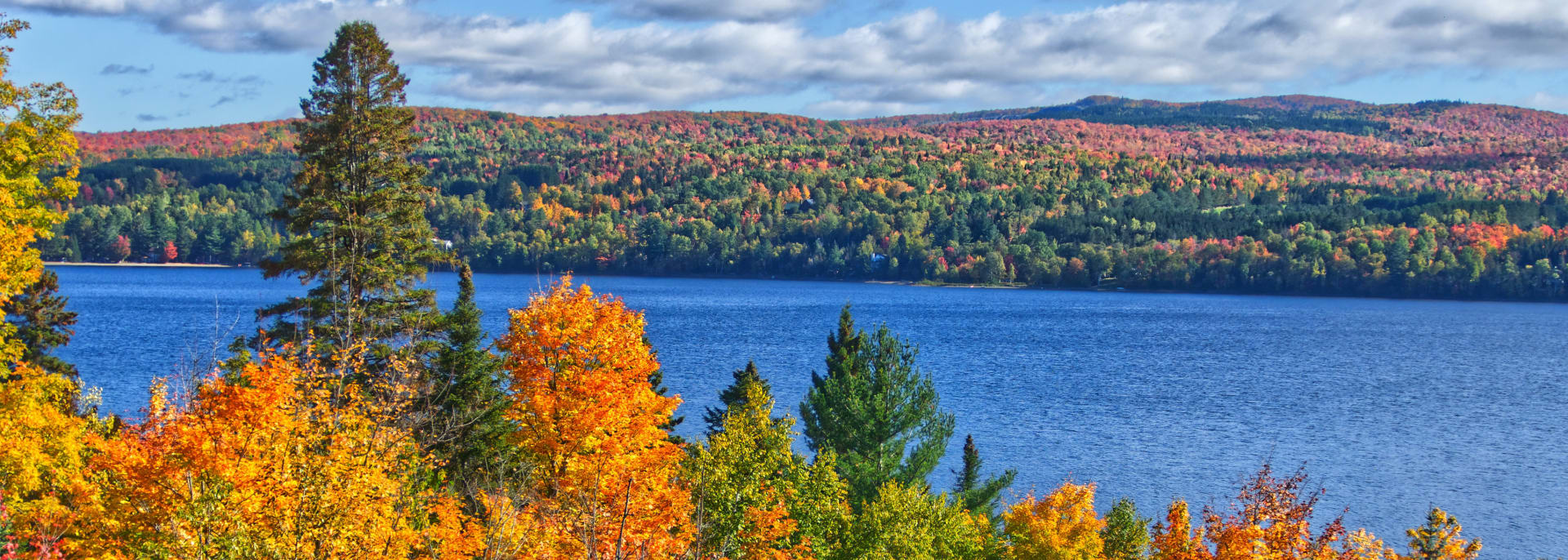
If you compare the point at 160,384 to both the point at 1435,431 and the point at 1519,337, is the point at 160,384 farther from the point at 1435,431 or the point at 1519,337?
the point at 1519,337

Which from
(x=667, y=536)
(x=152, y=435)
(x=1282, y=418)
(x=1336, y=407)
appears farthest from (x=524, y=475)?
(x=1336, y=407)

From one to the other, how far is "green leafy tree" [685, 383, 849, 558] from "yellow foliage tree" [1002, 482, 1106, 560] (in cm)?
488

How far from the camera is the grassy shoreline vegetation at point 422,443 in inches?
606

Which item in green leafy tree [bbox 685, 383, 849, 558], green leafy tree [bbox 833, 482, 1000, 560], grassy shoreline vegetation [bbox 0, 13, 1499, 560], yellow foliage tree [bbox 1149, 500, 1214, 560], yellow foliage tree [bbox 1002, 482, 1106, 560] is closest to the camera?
grassy shoreline vegetation [bbox 0, 13, 1499, 560]

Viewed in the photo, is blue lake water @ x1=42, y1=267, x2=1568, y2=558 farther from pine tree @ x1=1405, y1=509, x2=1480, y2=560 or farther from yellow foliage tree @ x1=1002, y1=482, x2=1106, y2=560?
pine tree @ x1=1405, y1=509, x2=1480, y2=560

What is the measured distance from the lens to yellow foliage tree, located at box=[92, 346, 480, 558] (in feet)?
43.1

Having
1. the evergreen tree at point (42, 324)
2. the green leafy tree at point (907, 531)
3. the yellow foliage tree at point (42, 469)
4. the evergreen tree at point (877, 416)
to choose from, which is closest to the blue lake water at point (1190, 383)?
the yellow foliage tree at point (42, 469)

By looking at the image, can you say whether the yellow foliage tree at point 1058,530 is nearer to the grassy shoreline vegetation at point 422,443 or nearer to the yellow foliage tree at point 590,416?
the grassy shoreline vegetation at point 422,443

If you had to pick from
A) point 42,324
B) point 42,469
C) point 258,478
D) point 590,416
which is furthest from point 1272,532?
point 42,324

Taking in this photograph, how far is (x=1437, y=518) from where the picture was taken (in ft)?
63.3

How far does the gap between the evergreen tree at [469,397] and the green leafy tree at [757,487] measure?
6107mm

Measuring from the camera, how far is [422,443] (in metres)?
21.0

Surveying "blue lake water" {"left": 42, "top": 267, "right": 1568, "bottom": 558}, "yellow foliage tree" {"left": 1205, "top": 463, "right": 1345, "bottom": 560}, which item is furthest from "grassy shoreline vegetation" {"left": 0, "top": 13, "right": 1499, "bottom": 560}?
"blue lake water" {"left": 42, "top": 267, "right": 1568, "bottom": 558}

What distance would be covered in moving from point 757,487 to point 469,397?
34.4ft
